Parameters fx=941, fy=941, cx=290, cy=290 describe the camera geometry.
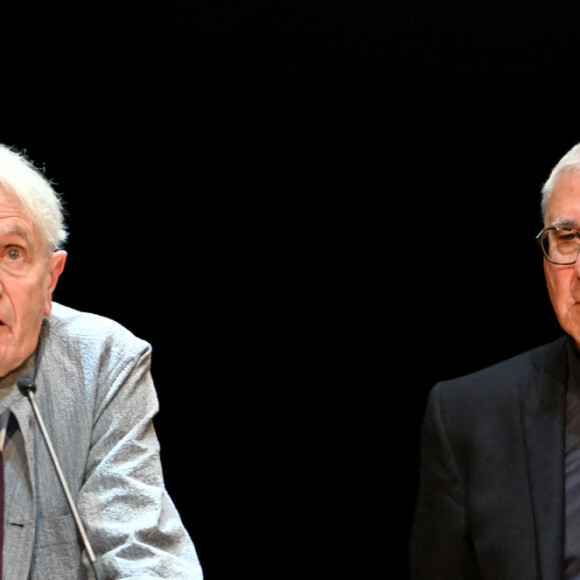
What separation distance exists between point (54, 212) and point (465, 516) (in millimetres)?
961

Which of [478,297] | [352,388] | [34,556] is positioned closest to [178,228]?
[352,388]

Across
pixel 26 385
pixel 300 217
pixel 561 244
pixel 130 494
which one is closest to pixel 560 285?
pixel 561 244

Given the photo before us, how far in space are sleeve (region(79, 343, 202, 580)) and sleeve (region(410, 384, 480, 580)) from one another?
48 cm

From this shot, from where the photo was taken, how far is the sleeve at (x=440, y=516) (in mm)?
1783

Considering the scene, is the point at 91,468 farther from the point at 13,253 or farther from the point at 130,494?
the point at 13,253

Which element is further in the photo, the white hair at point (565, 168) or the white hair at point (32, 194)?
the white hair at point (565, 168)

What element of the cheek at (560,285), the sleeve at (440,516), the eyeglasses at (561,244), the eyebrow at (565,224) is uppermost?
the eyebrow at (565,224)

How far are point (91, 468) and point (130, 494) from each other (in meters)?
0.13

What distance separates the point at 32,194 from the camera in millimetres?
1695

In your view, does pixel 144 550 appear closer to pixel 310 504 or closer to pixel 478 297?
pixel 310 504

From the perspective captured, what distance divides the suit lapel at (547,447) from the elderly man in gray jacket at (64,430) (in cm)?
62

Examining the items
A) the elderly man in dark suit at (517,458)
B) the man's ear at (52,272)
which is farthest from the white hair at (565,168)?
the man's ear at (52,272)

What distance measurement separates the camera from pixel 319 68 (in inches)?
106

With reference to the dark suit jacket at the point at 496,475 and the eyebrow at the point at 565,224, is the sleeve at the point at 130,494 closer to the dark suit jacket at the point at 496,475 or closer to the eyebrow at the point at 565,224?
the dark suit jacket at the point at 496,475
